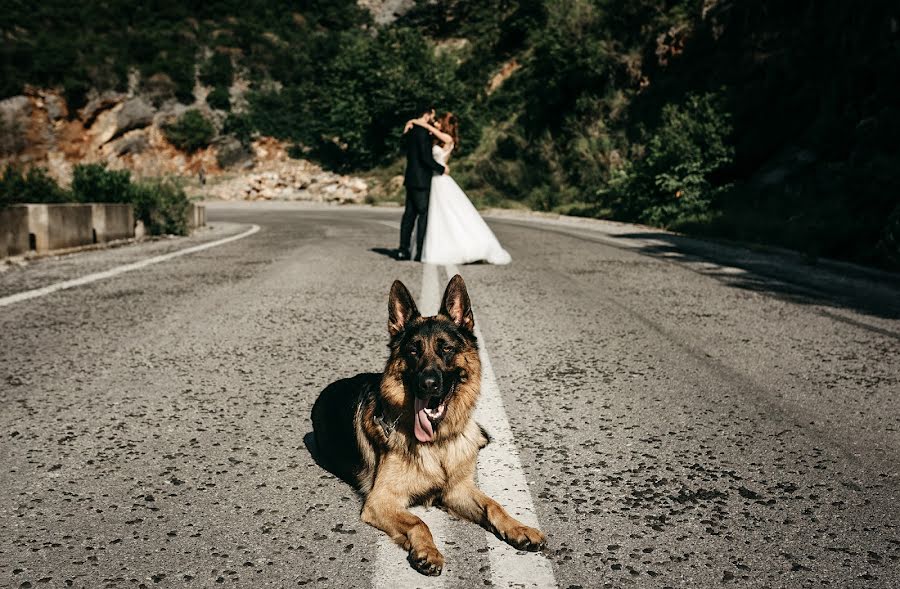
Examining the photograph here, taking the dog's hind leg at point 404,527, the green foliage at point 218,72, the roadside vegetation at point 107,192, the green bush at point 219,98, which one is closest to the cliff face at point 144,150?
the green bush at point 219,98

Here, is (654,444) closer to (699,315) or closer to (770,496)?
(770,496)

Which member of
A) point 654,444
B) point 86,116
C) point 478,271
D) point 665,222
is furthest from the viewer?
point 86,116

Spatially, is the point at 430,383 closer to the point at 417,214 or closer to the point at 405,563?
the point at 405,563

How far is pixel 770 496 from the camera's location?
3.01 meters

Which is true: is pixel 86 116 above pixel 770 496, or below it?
above

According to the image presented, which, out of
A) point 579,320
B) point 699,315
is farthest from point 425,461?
point 699,315

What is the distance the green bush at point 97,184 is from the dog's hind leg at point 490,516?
1372 cm

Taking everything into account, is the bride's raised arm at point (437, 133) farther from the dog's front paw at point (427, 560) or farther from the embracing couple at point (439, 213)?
the dog's front paw at point (427, 560)

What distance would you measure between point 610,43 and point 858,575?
1164 inches

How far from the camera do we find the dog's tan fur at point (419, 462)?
2.68 m

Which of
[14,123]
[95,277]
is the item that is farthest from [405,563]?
[14,123]

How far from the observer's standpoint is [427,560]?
2445mm

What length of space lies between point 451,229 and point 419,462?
857cm

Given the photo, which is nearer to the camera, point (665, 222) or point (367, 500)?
point (367, 500)
